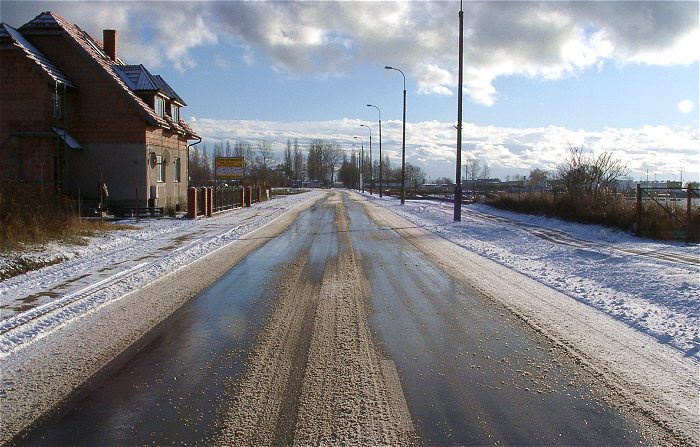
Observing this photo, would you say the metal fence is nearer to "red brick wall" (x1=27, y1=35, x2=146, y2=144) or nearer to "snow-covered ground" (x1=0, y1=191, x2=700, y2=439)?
"snow-covered ground" (x1=0, y1=191, x2=700, y2=439)

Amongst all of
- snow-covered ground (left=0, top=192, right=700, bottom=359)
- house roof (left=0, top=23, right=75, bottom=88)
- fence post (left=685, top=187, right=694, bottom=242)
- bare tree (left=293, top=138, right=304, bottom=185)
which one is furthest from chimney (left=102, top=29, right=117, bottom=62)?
bare tree (left=293, top=138, right=304, bottom=185)

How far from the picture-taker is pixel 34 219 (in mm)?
15117

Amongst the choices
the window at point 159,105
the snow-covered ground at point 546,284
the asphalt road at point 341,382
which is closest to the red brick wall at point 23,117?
the window at point 159,105

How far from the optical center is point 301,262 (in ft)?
41.6

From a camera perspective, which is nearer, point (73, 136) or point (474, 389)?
point (474, 389)

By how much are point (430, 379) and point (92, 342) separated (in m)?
3.79

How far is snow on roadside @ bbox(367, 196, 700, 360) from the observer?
7.66m

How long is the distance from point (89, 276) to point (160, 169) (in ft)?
70.0

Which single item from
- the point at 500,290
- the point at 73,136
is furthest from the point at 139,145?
the point at 500,290

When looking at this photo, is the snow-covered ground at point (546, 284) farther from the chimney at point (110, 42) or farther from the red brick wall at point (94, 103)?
the chimney at point (110, 42)

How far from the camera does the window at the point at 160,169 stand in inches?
1188

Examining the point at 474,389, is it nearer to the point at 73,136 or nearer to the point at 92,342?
the point at 92,342

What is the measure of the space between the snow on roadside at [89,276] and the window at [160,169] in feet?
36.2

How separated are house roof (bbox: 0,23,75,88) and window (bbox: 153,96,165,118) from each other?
5.28 meters
